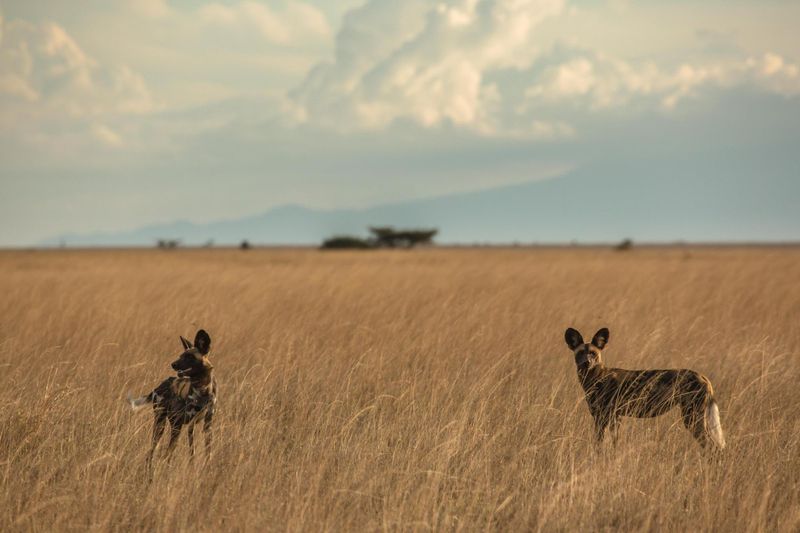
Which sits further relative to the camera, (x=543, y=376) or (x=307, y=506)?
(x=543, y=376)

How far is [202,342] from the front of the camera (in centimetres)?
472

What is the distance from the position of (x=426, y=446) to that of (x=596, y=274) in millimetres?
17007

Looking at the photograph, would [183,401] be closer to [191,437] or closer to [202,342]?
[191,437]

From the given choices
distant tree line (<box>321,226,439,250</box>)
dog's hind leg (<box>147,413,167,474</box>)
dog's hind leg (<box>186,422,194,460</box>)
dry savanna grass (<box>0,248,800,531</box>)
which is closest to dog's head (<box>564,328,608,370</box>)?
dry savanna grass (<box>0,248,800,531</box>)

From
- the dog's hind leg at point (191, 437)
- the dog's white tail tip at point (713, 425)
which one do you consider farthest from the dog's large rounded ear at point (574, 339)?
the dog's hind leg at point (191, 437)

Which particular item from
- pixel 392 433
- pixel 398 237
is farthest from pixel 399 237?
pixel 392 433

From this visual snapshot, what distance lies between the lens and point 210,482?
4469mm

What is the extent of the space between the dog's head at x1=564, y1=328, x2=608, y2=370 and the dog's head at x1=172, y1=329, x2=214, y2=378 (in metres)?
2.55

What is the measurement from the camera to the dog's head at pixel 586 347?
17.2ft

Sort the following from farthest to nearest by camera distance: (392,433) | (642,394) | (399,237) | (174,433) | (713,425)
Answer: (399,237) → (392,433) → (642,394) → (713,425) → (174,433)

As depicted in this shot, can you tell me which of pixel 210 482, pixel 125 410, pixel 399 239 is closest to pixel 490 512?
pixel 210 482

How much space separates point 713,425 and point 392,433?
89.7 inches

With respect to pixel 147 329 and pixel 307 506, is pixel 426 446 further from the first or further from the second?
pixel 147 329

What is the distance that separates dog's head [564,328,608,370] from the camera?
17.2ft
